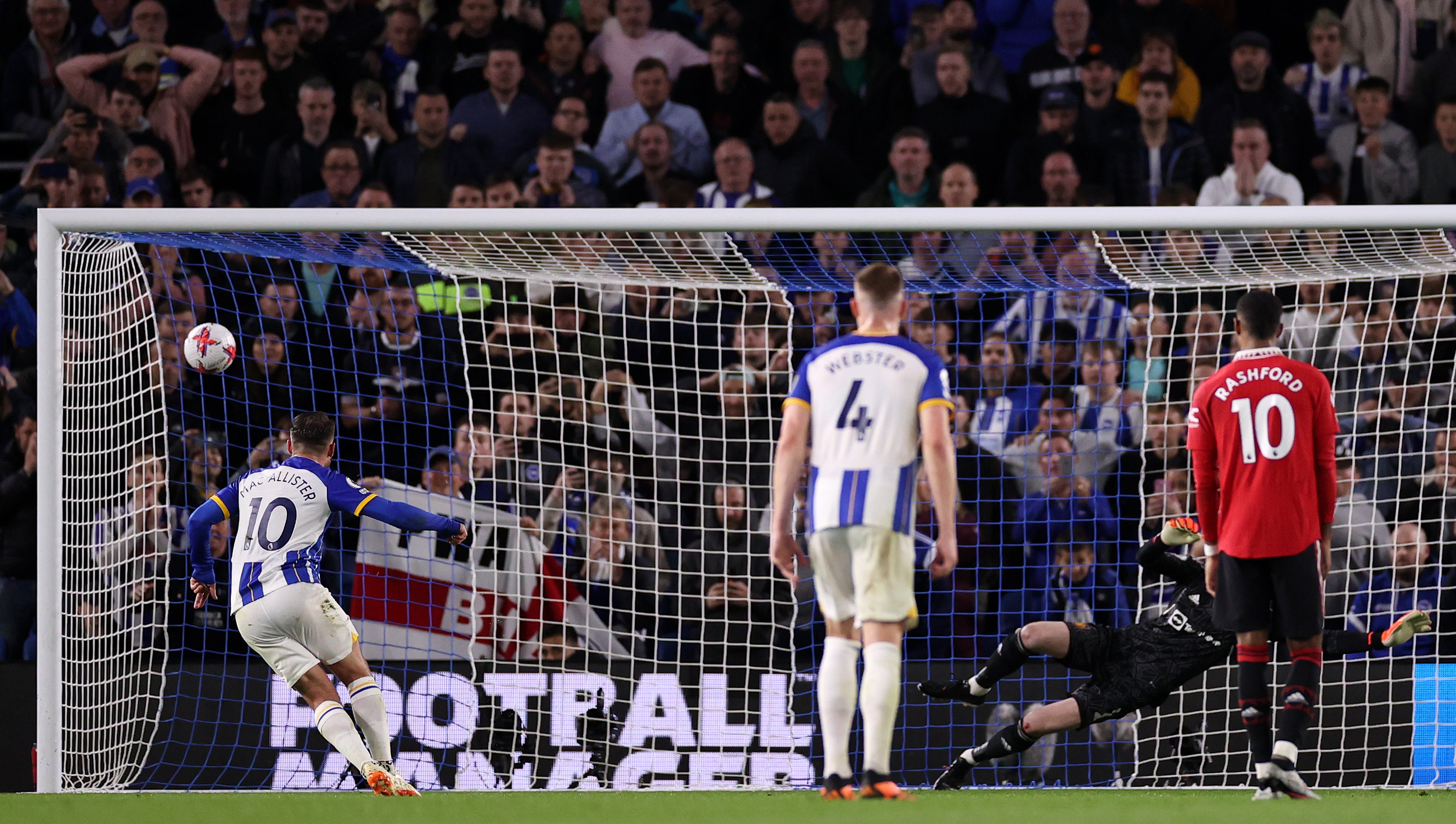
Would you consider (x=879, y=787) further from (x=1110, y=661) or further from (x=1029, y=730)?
(x=1110, y=661)

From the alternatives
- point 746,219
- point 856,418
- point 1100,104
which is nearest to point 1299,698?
point 856,418

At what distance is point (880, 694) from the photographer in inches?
174

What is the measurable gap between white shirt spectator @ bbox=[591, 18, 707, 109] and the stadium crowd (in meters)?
0.03

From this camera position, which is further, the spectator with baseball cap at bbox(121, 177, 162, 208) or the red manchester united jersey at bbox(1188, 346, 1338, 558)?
the spectator with baseball cap at bbox(121, 177, 162, 208)

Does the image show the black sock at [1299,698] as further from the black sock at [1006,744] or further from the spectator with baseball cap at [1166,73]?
the spectator with baseball cap at [1166,73]

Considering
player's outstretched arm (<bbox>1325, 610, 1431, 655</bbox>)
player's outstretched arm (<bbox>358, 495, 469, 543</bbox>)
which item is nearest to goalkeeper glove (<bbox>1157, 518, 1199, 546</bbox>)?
player's outstretched arm (<bbox>1325, 610, 1431, 655</bbox>)

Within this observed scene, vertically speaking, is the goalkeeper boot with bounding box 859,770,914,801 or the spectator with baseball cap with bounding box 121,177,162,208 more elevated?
the spectator with baseball cap with bounding box 121,177,162,208

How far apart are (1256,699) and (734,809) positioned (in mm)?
1807

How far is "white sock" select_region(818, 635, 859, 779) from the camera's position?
448cm

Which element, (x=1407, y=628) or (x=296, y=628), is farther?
(x=296, y=628)

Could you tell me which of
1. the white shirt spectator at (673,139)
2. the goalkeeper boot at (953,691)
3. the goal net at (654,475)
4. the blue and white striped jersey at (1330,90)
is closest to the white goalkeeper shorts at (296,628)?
the goal net at (654,475)

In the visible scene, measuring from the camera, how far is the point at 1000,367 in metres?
8.47

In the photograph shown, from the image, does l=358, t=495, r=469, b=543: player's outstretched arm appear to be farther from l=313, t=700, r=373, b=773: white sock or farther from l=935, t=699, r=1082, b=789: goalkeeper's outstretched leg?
l=935, t=699, r=1082, b=789: goalkeeper's outstretched leg

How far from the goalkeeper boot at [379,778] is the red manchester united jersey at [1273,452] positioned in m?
3.32
